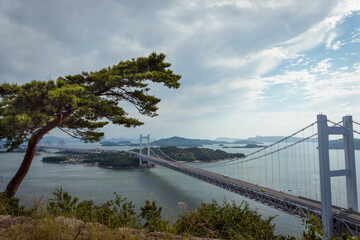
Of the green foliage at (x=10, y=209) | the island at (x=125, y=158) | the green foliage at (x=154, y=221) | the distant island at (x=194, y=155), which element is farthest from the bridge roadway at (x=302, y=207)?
the distant island at (x=194, y=155)

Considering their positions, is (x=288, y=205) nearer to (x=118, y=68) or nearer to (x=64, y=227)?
(x=118, y=68)

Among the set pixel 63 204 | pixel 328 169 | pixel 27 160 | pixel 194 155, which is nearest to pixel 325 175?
pixel 328 169

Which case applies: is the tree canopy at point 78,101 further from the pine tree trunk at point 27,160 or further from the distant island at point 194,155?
the distant island at point 194,155

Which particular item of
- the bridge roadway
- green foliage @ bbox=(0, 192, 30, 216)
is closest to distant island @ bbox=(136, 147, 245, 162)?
the bridge roadway

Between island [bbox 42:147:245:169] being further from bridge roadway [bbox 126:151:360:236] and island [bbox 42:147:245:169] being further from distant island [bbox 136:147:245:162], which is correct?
bridge roadway [bbox 126:151:360:236]

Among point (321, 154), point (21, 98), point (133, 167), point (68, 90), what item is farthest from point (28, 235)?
point (133, 167)

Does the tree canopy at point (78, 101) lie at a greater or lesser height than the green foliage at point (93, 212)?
greater
